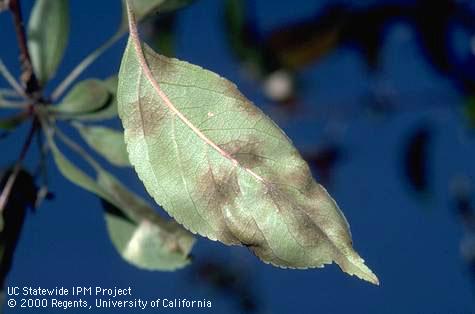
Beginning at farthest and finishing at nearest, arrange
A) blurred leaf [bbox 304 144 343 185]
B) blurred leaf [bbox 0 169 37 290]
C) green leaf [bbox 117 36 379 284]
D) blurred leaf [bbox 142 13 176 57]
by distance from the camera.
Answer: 1. blurred leaf [bbox 304 144 343 185]
2. blurred leaf [bbox 142 13 176 57]
3. blurred leaf [bbox 0 169 37 290]
4. green leaf [bbox 117 36 379 284]

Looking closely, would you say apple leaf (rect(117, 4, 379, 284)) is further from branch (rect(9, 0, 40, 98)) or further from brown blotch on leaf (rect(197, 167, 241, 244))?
branch (rect(9, 0, 40, 98))

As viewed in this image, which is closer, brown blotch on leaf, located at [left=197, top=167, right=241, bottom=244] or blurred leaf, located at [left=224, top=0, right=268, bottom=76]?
brown blotch on leaf, located at [left=197, top=167, right=241, bottom=244]

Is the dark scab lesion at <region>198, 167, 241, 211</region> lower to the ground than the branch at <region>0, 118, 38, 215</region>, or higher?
higher

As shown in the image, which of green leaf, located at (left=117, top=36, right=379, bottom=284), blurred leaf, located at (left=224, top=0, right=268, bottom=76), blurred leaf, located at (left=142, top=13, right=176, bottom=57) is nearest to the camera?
green leaf, located at (left=117, top=36, right=379, bottom=284)

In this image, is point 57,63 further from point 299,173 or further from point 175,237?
point 299,173

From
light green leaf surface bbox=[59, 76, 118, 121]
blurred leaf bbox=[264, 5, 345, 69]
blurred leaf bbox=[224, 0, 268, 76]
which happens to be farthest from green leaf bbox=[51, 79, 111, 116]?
blurred leaf bbox=[264, 5, 345, 69]

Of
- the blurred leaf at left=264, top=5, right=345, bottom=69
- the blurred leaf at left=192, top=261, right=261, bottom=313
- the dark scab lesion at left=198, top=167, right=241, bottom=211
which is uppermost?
the dark scab lesion at left=198, top=167, right=241, bottom=211

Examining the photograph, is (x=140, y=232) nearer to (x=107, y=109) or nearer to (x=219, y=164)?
(x=107, y=109)
